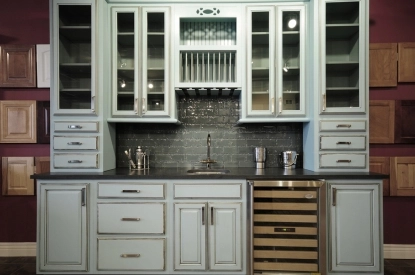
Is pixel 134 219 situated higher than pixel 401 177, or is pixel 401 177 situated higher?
pixel 401 177

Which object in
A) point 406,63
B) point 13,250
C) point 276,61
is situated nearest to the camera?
point 276,61

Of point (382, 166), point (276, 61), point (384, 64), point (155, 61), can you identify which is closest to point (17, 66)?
point (155, 61)

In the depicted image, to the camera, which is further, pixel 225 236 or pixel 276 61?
pixel 276 61

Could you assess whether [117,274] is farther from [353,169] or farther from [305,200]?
[353,169]

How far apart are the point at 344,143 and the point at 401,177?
93 centimetres

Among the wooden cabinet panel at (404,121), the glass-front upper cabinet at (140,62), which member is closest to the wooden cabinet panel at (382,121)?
the wooden cabinet panel at (404,121)

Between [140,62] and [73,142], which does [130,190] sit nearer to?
[73,142]

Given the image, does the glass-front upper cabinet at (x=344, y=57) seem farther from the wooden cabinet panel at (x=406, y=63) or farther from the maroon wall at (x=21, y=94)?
the maroon wall at (x=21, y=94)

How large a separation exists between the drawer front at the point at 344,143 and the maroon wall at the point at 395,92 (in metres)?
0.54

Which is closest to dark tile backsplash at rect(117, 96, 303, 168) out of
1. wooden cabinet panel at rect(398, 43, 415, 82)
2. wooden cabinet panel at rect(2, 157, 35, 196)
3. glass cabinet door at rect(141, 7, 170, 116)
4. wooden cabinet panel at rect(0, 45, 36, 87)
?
glass cabinet door at rect(141, 7, 170, 116)

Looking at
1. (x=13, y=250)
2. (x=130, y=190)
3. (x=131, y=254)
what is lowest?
(x=13, y=250)

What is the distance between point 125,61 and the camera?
8.93 feet

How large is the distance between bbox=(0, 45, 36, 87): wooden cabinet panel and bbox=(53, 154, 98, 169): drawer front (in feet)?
3.15

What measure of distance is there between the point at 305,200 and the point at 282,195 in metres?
0.20
